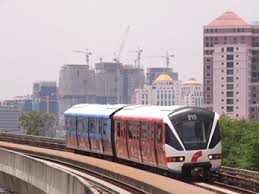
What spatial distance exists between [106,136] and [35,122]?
91.5 metres

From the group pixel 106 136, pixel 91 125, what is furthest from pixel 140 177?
pixel 91 125

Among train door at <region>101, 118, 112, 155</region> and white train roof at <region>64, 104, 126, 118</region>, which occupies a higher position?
white train roof at <region>64, 104, 126, 118</region>

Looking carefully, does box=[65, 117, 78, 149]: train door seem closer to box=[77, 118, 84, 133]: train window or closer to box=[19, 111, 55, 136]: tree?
box=[77, 118, 84, 133]: train window

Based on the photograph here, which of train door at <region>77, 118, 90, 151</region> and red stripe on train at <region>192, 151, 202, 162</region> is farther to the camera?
train door at <region>77, 118, 90, 151</region>

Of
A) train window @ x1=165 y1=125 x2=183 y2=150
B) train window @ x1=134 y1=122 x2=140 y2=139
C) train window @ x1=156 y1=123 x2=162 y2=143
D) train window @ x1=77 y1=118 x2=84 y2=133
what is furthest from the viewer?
train window @ x1=77 y1=118 x2=84 y2=133

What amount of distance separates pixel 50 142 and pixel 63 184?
104 ft

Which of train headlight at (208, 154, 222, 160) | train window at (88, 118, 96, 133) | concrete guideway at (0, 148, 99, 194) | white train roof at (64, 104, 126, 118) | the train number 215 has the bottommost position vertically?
concrete guideway at (0, 148, 99, 194)

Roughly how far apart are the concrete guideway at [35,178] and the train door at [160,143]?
13.1 ft

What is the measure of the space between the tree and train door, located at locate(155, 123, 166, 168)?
9651cm

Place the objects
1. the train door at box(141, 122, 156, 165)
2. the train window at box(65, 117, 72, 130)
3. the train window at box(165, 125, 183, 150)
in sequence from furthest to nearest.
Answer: the train window at box(65, 117, 72, 130)
the train door at box(141, 122, 156, 165)
the train window at box(165, 125, 183, 150)

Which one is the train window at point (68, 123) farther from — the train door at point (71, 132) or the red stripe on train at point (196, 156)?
the red stripe on train at point (196, 156)

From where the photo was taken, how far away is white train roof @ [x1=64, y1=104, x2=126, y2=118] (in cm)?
4075

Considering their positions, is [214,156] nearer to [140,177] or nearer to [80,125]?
[140,177]

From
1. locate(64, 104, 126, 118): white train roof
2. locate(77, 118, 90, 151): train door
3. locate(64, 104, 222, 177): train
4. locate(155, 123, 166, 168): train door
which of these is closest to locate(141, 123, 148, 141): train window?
locate(64, 104, 222, 177): train
